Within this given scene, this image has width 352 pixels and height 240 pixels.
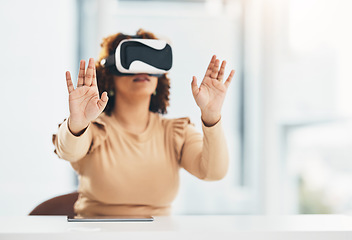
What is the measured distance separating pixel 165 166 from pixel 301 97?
Answer: 7.17 ft

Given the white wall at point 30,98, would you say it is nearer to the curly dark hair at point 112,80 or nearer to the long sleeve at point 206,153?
the curly dark hair at point 112,80

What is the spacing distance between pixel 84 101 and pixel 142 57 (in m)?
0.20

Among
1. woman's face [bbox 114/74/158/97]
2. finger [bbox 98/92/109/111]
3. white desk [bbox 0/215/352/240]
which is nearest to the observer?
white desk [bbox 0/215/352/240]

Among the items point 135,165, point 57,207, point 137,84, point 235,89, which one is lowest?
point 57,207

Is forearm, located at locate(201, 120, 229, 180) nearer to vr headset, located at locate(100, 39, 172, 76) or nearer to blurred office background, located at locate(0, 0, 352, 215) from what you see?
vr headset, located at locate(100, 39, 172, 76)

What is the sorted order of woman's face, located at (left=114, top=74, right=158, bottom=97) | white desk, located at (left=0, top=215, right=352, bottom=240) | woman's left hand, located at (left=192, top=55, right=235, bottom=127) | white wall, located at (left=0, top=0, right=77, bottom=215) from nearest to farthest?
white desk, located at (left=0, top=215, right=352, bottom=240)
woman's left hand, located at (left=192, top=55, right=235, bottom=127)
woman's face, located at (left=114, top=74, right=158, bottom=97)
white wall, located at (left=0, top=0, right=77, bottom=215)

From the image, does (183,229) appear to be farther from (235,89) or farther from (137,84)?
(235,89)

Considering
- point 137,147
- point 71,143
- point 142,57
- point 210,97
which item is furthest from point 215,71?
point 71,143

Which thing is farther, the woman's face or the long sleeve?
the woman's face

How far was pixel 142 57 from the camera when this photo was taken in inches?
53.6

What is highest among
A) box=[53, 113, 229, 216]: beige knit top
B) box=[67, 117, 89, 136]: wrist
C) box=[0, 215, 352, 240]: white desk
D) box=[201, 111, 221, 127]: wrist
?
box=[201, 111, 221, 127]: wrist

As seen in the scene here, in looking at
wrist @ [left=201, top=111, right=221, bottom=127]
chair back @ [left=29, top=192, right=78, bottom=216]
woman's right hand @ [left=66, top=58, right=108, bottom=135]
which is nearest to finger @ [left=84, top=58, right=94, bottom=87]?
woman's right hand @ [left=66, top=58, right=108, bottom=135]

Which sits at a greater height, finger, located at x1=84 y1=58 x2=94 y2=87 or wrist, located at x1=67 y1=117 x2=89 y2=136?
finger, located at x1=84 y1=58 x2=94 y2=87

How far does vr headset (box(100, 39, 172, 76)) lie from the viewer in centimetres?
136
